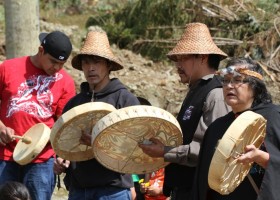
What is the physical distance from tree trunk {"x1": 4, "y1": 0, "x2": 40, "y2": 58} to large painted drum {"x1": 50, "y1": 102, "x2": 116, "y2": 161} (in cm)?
248

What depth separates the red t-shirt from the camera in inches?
209

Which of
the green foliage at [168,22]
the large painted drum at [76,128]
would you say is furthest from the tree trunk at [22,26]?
the green foliage at [168,22]

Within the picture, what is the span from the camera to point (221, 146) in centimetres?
349

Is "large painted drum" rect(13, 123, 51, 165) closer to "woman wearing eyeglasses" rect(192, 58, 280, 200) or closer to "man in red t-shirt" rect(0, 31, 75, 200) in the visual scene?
"man in red t-shirt" rect(0, 31, 75, 200)

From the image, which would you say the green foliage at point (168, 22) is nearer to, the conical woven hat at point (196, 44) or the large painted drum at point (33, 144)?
the large painted drum at point (33, 144)

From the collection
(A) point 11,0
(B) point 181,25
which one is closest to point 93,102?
(A) point 11,0

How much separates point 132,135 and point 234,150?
91 cm

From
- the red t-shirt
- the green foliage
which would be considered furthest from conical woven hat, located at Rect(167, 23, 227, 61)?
the green foliage

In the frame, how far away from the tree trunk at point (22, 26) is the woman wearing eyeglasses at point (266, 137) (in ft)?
10.8

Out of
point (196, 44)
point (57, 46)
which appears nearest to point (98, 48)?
point (57, 46)

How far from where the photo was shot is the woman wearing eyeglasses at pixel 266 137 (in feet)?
12.3

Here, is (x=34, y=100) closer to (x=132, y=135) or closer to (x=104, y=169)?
(x=104, y=169)

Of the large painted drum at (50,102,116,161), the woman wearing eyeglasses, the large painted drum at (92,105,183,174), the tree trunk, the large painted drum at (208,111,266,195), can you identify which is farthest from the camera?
the tree trunk

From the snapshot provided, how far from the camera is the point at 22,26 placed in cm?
690
